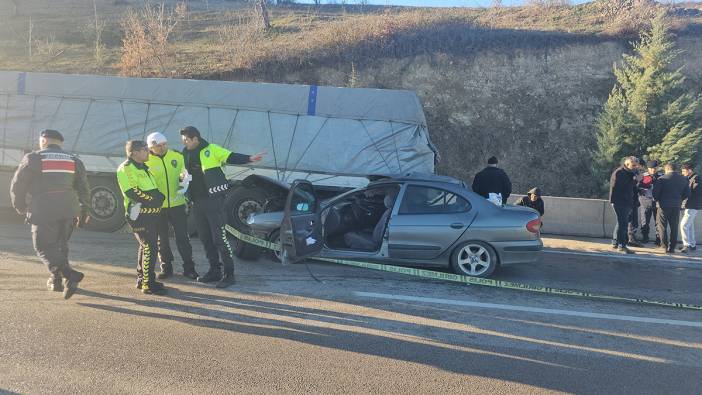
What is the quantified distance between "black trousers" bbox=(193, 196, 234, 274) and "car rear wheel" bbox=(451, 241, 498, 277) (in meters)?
2.93

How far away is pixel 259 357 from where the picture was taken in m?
4.00

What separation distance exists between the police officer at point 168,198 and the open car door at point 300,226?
4.01 ft

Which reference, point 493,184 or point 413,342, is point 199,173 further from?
point 493,184

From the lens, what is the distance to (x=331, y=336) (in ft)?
14.6

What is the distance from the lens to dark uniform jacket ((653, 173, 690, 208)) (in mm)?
8938

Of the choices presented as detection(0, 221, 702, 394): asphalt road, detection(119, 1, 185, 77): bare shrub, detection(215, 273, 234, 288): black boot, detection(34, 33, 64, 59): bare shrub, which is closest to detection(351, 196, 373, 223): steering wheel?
detection(0, 221, 702, 394): asphalt road

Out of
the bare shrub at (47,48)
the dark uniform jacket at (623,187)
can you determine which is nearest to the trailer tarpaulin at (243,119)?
the dark uniform jacket at (623,187)

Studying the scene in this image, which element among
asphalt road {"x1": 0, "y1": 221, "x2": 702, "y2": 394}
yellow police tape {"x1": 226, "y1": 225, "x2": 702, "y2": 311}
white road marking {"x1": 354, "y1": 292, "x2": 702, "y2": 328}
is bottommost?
asphalt road {"x1": 0, "y1": 221, "x2": 702, "y2": 394}

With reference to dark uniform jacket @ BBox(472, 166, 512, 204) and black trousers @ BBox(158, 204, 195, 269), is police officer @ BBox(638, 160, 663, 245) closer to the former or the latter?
dark uniform jacket @ BBox(472, 166, 512, 204)

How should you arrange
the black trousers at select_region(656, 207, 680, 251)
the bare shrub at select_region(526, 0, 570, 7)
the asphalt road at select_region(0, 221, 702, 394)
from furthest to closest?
the bare shrub at select_region(526, 0, 570, 7) → the black trousers at select_region(656, 207, 680, 251) → the asphalt road at select_region(0, 221, 702, 394)

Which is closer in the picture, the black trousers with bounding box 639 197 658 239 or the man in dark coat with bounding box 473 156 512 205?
the man in dark coat with bounding box 473 156 512 205

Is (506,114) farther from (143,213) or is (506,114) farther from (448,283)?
(143,213)

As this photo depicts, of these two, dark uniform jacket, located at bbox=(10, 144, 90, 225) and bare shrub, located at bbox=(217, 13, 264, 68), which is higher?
bare shrub, located at bbox=(217, 13, 264, 68)

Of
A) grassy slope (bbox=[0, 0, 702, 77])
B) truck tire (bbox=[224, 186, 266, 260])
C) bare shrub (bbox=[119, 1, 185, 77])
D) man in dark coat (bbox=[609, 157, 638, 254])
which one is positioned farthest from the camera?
grassy slope (bbox=[0, 0, 702, 77])
